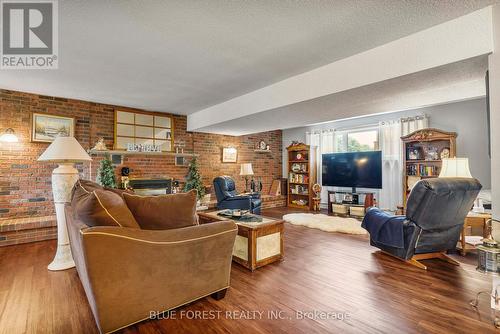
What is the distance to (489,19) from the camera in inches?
75.9

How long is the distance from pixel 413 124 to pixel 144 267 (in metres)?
5.55

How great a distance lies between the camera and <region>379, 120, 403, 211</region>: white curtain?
5.23m

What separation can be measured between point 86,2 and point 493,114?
11.0 ft

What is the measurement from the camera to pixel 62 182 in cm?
288

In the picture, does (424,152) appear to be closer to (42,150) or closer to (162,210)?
(162,210)

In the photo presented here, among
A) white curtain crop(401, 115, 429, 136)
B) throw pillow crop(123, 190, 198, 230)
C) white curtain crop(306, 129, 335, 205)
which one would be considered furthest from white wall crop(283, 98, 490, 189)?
throw pillow crop(123, 190, 198, 230)

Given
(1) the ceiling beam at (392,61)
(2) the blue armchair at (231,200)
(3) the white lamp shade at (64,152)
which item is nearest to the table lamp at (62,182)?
(3) the white lamp shade at (64,152)

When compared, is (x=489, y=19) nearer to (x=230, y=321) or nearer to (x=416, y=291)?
(x=416, y=291)

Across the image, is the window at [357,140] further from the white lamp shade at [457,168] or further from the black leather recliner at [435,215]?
the black leather recliner at [435,215]

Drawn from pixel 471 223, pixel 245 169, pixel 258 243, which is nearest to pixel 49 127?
pixel 245 169

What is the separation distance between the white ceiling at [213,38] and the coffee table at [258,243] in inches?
76.4

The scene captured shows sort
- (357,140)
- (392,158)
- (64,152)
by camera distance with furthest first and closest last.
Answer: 1. (357,140)
2. (392,158)
3. (64,152)

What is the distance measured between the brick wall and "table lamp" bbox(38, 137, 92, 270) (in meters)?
1.81

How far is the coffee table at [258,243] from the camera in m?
2.66
